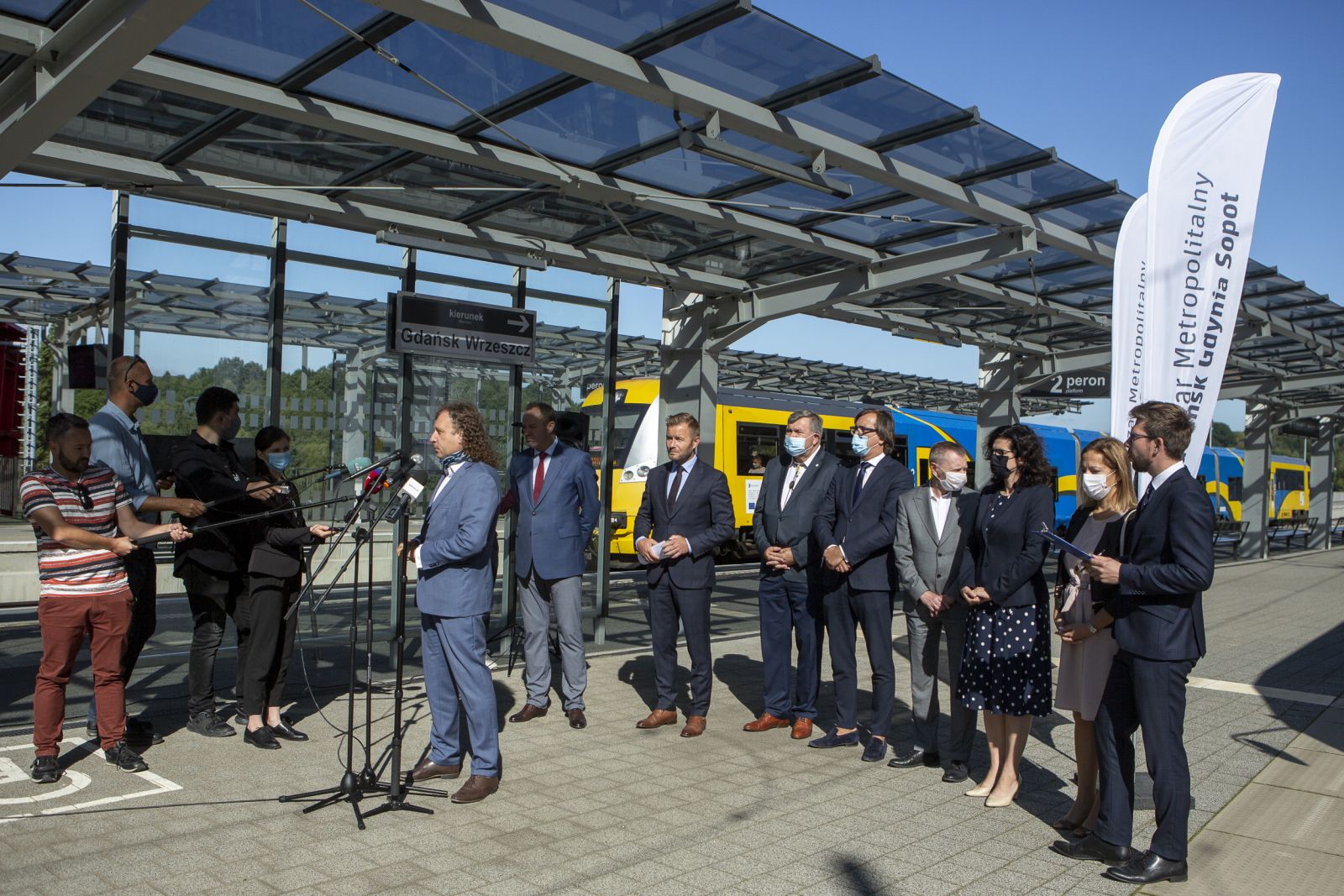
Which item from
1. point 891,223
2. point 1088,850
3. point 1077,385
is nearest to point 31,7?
point 1088,850

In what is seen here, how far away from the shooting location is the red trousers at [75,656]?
5340mm

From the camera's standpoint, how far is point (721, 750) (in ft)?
20.9

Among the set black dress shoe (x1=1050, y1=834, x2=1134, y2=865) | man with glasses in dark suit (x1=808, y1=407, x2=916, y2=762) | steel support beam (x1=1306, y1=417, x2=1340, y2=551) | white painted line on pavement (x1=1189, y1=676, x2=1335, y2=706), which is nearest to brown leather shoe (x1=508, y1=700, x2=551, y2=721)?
man with glasses in dark suit (x1=808, y1=407, x2=916, y2=762)

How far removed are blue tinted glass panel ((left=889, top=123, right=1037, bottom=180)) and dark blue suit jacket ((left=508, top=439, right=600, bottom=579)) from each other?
3476 mm

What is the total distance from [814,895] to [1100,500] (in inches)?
86.6

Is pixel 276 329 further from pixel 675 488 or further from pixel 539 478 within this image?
pixel 675 488

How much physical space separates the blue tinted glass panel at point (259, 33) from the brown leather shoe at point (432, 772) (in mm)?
4004

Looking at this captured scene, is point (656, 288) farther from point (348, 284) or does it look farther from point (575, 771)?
point (575, 771)

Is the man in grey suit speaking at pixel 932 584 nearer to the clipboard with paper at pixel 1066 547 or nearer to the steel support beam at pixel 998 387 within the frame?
the clipboard with paper at pixel 1066 547

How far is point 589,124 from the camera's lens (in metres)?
7.49

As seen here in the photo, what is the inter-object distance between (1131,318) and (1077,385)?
12.0 metres

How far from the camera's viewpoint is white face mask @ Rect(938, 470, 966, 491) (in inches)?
233

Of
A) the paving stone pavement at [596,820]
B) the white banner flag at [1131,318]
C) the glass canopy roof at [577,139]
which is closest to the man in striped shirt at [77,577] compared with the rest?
the paving stone pavement at [596,820]

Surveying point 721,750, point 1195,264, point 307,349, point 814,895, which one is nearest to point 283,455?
point 307,349
